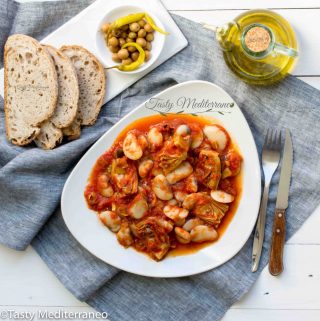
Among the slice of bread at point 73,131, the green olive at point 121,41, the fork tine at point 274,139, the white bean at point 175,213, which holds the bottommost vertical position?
the white bean at point 175,213

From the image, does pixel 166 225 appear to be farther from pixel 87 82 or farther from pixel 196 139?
pixel 87 82

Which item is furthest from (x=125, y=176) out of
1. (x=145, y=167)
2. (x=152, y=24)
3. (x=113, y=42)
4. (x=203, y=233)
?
(x=152, y=24)

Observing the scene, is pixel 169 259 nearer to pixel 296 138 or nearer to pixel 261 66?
pixel 296 138

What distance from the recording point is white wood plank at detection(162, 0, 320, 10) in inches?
112

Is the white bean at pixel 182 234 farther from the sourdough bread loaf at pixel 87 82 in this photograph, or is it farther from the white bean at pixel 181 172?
the sourdough bread loaf at pixel 87 82

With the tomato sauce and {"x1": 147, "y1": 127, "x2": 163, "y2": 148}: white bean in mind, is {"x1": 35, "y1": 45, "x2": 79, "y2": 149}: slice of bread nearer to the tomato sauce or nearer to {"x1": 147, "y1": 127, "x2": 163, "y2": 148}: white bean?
the tomato sauce

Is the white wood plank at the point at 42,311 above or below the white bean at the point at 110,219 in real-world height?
below

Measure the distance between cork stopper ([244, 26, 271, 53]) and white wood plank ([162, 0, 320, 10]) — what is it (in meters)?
0.33

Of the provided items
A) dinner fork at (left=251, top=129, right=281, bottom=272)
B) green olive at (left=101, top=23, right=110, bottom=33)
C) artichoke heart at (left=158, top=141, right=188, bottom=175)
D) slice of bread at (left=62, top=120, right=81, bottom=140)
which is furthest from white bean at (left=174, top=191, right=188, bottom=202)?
green olive at (left=101, top=23, right=110, bottom=33)

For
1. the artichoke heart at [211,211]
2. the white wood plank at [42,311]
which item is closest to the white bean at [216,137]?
the artichoke heart at [211,211]

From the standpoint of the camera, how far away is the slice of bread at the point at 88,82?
2.92m

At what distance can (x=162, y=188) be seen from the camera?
2799 millimetres

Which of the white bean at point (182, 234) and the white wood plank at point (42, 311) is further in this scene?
the white wood plank at point (42, 311)

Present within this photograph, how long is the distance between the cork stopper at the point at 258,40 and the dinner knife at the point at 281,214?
51 cm
